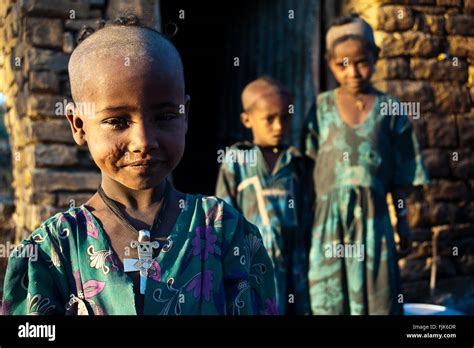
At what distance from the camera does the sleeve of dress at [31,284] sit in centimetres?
124

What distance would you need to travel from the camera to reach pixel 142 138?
4.03 ft

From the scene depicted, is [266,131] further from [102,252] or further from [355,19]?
[102,252]

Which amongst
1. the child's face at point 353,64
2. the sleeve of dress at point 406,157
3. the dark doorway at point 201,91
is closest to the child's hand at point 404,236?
the sleeve of dress at point 406,157

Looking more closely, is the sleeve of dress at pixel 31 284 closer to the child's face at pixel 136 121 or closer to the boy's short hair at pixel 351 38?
the child's face at pixel 136 121

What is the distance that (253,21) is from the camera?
4883 mm

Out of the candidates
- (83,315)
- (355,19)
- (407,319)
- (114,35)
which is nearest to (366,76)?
(355,19)

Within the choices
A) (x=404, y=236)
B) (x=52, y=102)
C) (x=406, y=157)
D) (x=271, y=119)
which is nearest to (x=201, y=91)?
(x=52, y=102)

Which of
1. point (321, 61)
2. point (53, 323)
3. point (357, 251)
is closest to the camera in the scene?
point (53, 323)

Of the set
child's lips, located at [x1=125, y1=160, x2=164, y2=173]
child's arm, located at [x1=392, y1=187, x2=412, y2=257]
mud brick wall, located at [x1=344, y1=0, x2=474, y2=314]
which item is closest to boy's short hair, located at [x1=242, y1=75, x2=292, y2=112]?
child's arm, located at [x1=392, y1=187, x2=412, y2=257]

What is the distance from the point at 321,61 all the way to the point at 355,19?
3.84 ft

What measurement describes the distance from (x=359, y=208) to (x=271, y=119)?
64cm

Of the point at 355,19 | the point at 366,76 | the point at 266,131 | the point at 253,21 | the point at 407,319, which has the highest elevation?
the point at 253,21

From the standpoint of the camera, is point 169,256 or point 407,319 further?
point 407,319

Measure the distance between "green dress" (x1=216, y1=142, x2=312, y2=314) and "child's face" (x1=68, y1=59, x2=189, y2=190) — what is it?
1.84 metres
